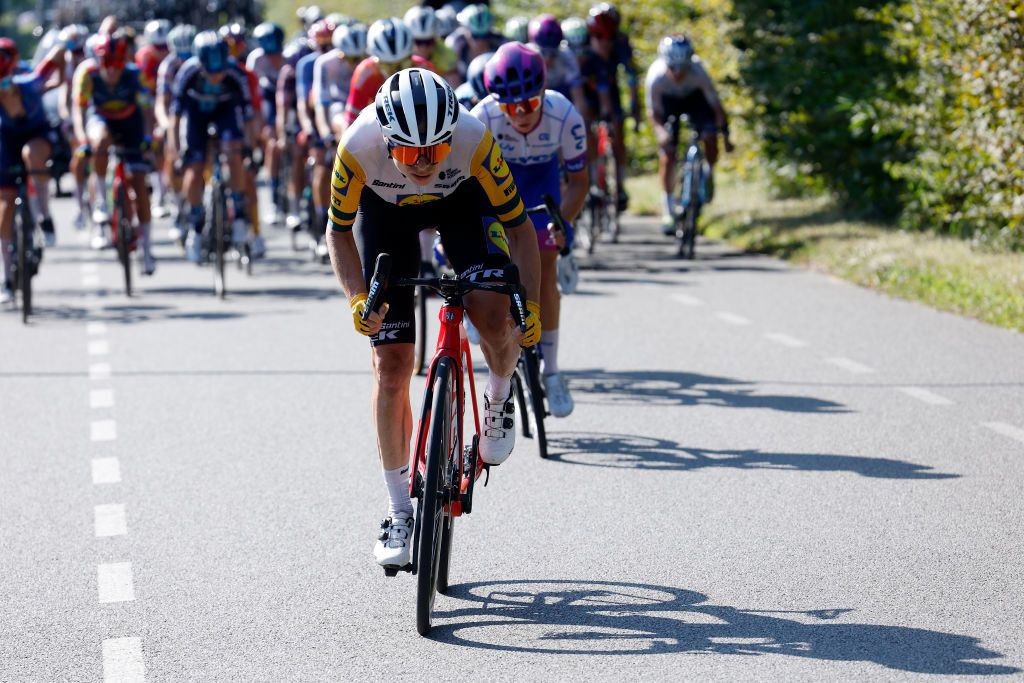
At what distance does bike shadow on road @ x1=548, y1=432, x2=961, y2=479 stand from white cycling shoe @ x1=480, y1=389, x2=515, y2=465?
1.80 meters

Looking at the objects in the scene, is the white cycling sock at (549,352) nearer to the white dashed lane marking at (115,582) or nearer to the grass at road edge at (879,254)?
the white dashed lane marking at (115,582)

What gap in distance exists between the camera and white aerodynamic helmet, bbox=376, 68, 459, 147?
549 cm

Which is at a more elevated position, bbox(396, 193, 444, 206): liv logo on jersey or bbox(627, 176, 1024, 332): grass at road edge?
bbox(396, 193, 444, 206): liv logo on jersey

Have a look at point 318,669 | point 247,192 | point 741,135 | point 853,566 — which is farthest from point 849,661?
point 741,135

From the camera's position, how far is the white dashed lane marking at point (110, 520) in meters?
7.08

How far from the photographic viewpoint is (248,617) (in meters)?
5.86

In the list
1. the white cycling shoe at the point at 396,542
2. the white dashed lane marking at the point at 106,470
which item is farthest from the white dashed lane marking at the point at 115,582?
the white dashed lane marking at the point at 106,470

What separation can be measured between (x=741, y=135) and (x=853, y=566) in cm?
1576

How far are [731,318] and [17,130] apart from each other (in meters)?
5.92

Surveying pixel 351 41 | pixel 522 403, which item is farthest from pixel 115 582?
pixel 351 41

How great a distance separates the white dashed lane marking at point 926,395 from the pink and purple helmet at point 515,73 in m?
2.95

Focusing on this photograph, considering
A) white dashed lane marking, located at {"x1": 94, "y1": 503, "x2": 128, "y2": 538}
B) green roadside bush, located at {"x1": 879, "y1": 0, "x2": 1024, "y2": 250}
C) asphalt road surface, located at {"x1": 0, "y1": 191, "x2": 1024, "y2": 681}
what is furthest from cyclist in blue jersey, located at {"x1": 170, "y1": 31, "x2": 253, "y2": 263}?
white dashed lane marking, located at {"x1": 94, "y1": 503, "x2": 128, "y2": 538}

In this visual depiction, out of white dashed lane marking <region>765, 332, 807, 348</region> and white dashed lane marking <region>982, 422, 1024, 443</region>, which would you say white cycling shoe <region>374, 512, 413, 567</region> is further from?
white dashed lane marking <region>765, 332, 807, 348</region>

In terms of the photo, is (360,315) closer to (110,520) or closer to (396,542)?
(396,542)
